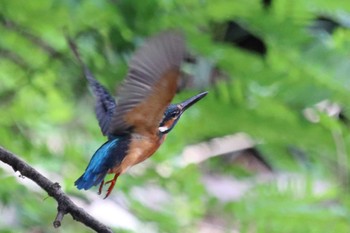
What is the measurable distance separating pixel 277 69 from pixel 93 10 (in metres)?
0.54

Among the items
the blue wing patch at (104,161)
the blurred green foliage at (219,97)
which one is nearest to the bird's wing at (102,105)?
the blue wing patch at (104,161)

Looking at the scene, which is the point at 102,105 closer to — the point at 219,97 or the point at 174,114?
the point at 174,114

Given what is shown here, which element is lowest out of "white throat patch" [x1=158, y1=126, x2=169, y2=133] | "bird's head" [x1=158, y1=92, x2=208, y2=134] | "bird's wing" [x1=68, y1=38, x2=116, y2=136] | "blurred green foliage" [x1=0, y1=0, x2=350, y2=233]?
"white throat patch" [x1=158, y1=126, x2=169, y2=133]

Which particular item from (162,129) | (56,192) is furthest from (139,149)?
(56,192)

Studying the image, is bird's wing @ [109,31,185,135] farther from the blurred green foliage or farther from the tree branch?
the blurred green foliage

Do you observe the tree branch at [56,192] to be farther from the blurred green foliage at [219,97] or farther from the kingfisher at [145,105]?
the blurred green foliage at [219,97]

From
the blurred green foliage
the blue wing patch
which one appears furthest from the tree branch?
the blurred green foliage

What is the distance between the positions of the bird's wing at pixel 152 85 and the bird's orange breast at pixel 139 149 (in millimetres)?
11

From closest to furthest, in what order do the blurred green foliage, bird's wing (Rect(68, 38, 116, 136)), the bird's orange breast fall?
the bird's orange breast → bird's wing (Rect(68, 38, 116, 136)) → the blurred green foliage

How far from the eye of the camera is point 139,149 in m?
0.66

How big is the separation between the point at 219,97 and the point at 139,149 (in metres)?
1.49

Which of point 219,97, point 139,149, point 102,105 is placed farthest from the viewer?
point 219,97

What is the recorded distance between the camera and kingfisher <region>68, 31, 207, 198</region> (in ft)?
2.22

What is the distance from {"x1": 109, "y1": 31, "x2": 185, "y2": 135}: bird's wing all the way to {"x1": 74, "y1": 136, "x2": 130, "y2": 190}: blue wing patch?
0.5 inches
